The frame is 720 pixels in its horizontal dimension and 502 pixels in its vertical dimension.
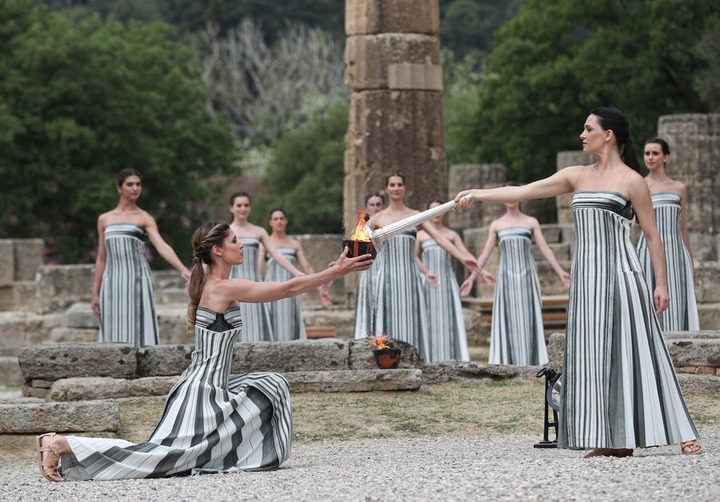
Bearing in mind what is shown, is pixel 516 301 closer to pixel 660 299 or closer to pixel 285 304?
pixel 285 304

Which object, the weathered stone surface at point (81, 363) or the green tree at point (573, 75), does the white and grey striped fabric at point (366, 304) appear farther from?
the green tree at point (573, 75)

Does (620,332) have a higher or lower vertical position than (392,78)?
lower

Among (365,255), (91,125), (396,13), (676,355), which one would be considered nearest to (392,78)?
(396,13)

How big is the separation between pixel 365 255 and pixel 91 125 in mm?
28745

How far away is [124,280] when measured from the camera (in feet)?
48.4

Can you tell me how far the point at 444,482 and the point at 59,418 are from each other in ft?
12.8

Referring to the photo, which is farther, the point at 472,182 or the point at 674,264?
the point at 472,182

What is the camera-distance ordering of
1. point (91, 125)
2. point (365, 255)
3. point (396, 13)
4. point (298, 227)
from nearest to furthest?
point (365, 255) → point (396, 13) → point (91, 125) → point (298, 227)

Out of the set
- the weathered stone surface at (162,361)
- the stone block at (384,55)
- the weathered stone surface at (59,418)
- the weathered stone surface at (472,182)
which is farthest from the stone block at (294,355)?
the weathered stone surface at (472,182)

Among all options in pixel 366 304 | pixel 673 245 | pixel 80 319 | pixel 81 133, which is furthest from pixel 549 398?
pixel 81 133

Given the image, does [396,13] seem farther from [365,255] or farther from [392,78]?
[365,255]

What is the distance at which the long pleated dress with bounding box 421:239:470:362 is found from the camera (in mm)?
16609


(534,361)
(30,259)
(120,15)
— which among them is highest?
(120,15)

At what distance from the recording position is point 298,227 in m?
48.1
